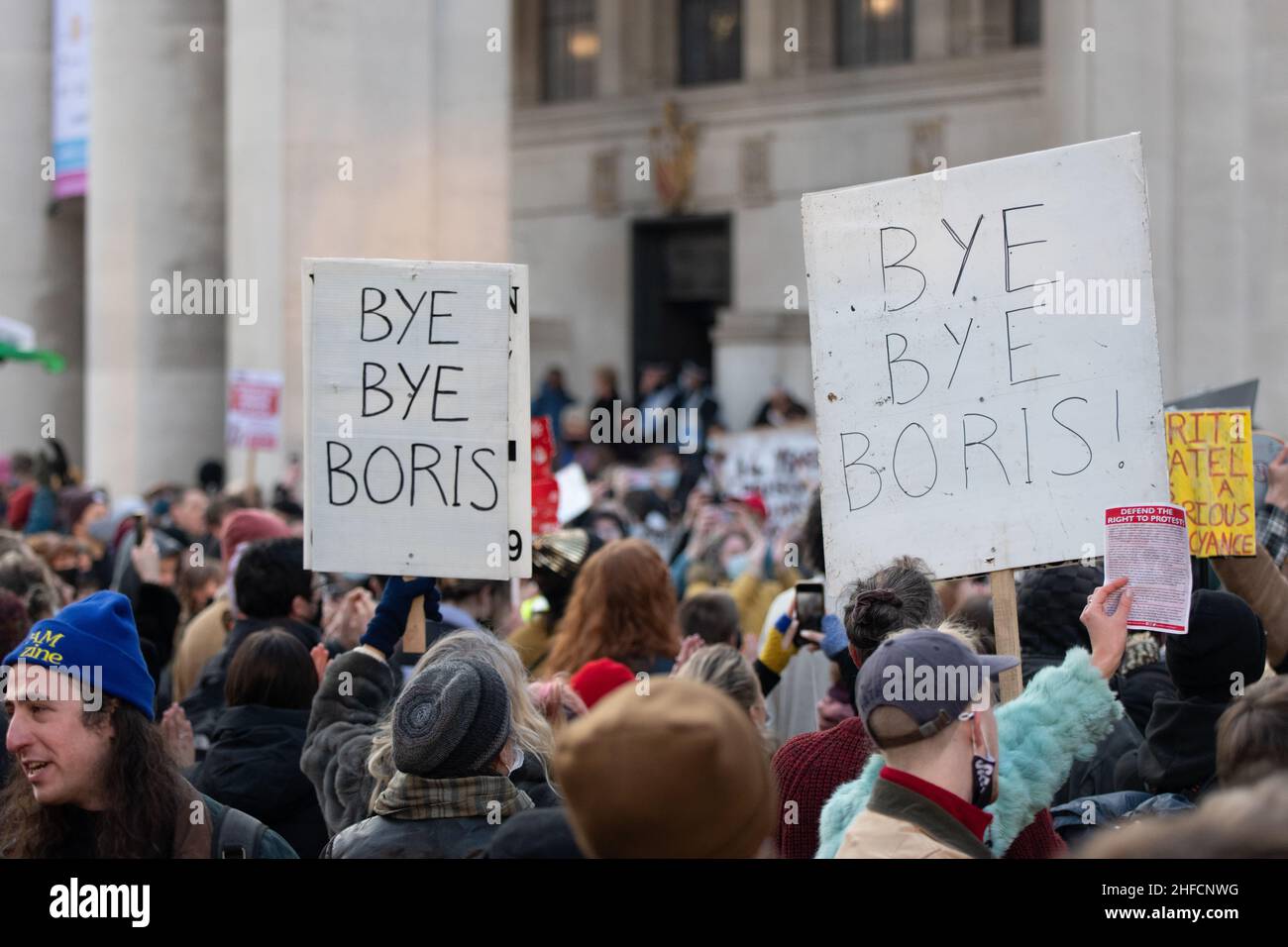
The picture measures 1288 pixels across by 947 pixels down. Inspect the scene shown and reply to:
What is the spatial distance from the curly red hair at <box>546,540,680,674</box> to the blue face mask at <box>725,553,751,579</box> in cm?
329

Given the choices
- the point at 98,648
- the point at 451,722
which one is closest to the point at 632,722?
the point at 451,722

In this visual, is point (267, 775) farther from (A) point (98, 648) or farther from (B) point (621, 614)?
(B) point (621, 614)

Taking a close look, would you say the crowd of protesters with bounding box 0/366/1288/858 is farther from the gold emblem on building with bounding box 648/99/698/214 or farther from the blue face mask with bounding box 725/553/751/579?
the gold emblem on building with bounding box 648/99/698/214

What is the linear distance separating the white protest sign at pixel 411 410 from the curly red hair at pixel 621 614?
726 mm

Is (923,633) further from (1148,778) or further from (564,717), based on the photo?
(564,717)

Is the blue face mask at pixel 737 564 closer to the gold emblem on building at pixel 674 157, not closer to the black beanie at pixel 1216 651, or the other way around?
the black beanie at pixel 1216 651

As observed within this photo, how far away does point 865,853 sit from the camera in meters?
3.00

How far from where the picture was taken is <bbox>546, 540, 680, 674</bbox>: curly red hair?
5.71m

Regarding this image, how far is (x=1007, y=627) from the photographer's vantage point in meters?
4.36

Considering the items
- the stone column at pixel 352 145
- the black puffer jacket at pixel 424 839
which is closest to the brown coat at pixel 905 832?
the black puffer jacket at pixel 424 839

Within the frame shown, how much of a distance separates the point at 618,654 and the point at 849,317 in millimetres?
1535

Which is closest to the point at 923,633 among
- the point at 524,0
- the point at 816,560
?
the point at 816,560

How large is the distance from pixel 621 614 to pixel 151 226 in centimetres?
1372

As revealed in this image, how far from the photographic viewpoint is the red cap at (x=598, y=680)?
5.27 metres
